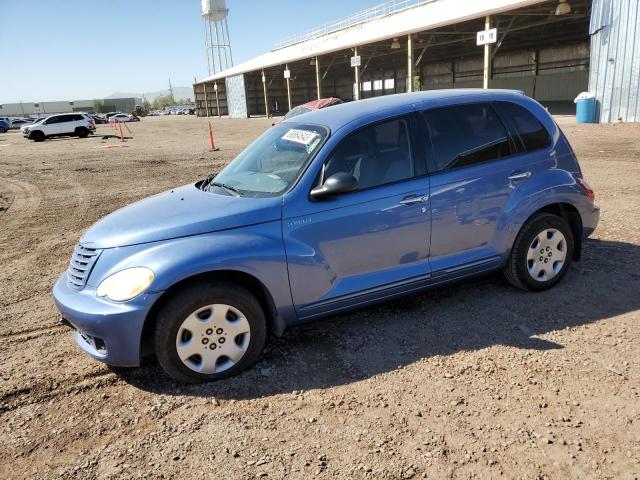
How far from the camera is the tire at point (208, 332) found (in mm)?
3107

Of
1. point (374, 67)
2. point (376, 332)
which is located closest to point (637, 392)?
point (376, 332)

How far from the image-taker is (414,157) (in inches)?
150

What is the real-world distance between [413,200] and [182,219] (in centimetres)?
171

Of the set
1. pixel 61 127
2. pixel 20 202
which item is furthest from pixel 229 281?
pixel 61 127

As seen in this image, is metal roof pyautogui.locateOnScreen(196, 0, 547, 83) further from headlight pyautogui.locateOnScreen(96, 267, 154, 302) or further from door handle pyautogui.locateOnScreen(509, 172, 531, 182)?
headlight pyautogui.locateOnScreen(96, 267, 154, 302)

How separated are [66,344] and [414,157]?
128 inches

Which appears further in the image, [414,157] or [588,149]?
[588,149]

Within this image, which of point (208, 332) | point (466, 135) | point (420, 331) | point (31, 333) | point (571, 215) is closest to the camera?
point (208, 332)

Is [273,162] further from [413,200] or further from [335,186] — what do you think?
[413,200]

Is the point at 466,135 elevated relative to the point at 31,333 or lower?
elevated

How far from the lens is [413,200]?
371 centimetres

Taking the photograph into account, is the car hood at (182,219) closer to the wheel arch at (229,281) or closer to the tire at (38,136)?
the wheel arch at (229,281)

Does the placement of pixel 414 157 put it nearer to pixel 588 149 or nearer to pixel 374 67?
pixel 588 149

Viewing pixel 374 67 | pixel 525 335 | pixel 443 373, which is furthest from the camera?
pixel 374 67
